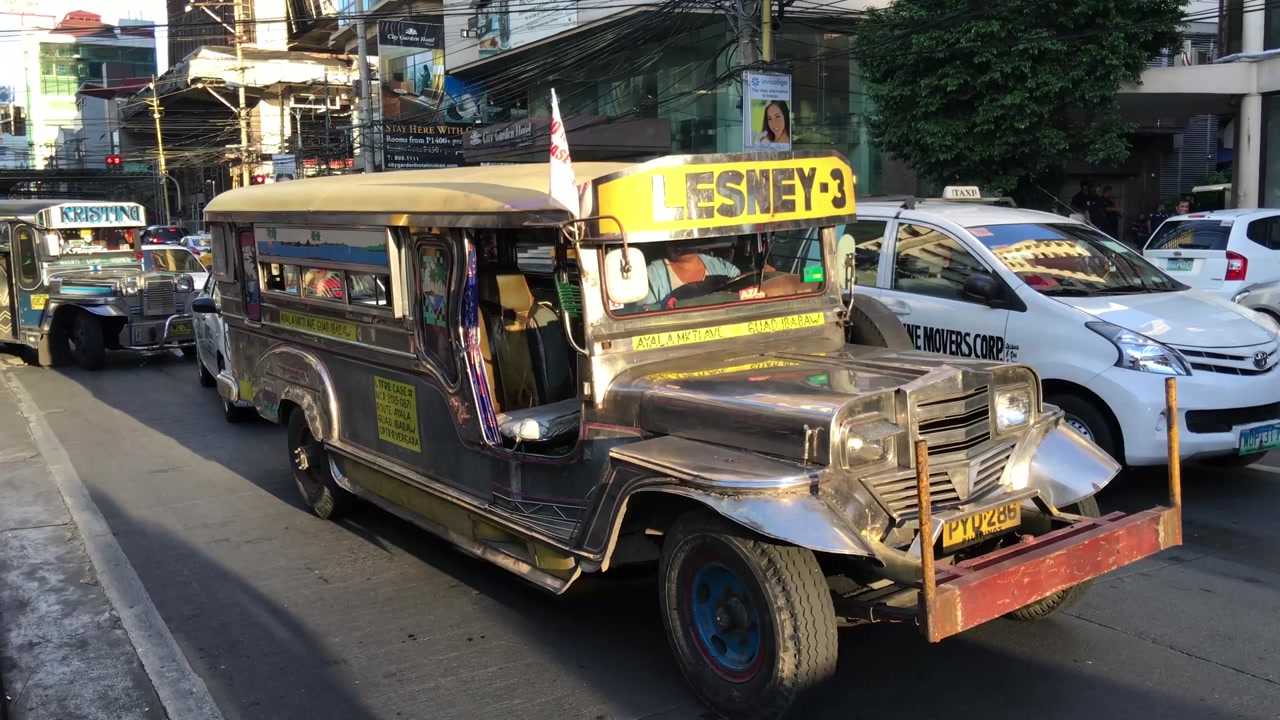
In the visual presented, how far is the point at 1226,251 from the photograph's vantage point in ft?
39.0

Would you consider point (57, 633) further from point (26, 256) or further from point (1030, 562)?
point (26, 256)

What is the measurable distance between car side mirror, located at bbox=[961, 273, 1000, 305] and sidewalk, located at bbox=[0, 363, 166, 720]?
16.5ft

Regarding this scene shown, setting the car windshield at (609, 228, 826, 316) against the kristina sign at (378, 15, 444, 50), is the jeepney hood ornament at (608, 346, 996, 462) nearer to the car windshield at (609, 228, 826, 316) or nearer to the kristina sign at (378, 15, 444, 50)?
the car windshield at (609, 228, 826, 316)

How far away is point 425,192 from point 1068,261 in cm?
437

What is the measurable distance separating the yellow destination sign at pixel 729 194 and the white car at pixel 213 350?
24.0 feet

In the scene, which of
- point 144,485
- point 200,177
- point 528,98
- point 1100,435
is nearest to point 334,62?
point 200,177

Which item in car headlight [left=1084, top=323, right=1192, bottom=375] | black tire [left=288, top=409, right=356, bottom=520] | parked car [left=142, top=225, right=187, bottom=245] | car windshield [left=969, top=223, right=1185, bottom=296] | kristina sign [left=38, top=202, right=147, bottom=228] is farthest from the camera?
parked car [left=142, top=225, right=187, bottom=245]

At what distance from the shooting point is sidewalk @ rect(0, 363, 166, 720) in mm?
Answer: 4277

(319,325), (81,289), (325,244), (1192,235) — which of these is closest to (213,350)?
(81,289)

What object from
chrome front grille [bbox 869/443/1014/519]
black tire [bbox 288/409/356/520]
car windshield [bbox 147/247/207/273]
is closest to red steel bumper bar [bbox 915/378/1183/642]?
chrome front grille [bbox 869/443/1014/519]

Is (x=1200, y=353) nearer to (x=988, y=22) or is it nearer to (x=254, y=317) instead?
(x=254, y=317)

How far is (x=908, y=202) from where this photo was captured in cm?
773

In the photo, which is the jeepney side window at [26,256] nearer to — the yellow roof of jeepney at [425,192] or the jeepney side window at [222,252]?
the jeepney side window at [222,252]

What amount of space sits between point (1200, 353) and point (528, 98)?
80.3ft
